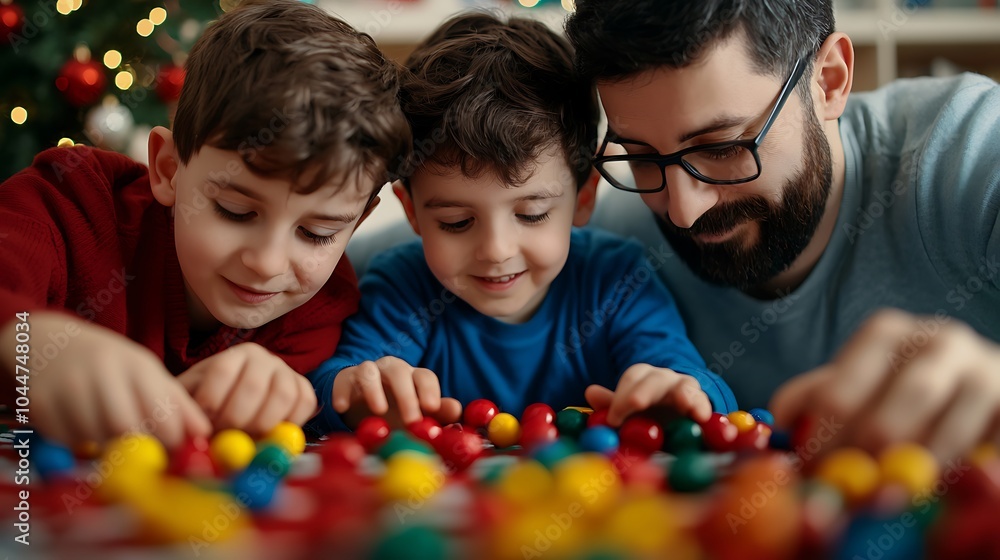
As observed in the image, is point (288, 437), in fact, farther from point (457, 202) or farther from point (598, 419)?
point (457, 202)

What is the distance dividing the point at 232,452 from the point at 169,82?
1594 millimetres

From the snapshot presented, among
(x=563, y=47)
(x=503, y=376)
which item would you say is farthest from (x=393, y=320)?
(x=563, y=47)

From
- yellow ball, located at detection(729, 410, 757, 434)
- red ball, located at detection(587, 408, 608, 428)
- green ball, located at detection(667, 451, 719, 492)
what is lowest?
red ball, located at detection(587, 408, 608, 428)

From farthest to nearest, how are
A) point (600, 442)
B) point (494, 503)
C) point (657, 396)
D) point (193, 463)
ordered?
point (657, 396)
point (600, 442)
point (193, 463)
point (494, 503)

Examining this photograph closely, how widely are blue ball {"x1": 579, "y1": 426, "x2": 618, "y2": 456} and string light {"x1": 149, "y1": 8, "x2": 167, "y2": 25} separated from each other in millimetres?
1777

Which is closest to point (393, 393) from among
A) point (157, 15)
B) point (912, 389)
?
point (912, 389)

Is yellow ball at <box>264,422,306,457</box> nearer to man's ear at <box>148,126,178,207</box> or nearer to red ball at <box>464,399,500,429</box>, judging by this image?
red ball at <box>464,399,500,429</box>

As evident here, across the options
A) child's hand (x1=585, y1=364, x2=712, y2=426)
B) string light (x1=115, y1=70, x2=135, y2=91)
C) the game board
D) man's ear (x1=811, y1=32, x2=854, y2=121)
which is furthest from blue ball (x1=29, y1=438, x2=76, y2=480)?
string light (x1=115, y1=70, x2=135, y2=91)

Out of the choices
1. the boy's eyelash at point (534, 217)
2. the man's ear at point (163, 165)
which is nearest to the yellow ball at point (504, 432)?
the boy's eyelash at point (534, 217)

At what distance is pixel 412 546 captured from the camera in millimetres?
465

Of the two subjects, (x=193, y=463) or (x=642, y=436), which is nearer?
(x=193, y=463)

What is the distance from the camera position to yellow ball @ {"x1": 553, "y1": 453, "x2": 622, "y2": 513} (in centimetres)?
58

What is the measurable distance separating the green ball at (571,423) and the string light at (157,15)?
1676 mm

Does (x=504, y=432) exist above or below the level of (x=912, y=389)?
below
